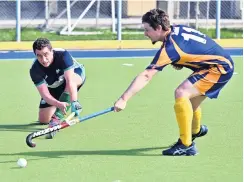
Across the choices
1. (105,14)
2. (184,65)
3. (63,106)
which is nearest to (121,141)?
(63,106)

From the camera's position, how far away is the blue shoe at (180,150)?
6.69m

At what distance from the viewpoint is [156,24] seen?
6.48 meters

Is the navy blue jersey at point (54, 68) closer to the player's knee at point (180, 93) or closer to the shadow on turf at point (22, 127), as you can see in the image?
the shadow on turf at point (22, 127)

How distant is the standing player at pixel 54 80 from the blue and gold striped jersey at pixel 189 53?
1.13 metres

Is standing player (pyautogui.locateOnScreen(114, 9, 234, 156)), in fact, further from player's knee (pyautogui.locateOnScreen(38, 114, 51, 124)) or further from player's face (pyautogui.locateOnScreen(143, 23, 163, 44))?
player's knee (pyautogui.locateOnScreen(38, 114, 51, 124))

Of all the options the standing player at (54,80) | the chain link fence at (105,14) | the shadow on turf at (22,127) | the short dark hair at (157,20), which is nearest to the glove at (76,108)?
the standing player at (54,80)

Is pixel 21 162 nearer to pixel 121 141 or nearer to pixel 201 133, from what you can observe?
pixel 121 141

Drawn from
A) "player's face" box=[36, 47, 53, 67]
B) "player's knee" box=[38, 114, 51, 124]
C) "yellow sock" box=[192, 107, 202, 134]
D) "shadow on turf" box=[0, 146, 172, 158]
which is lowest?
"player's knee" box=[38, 114, 51, 124]

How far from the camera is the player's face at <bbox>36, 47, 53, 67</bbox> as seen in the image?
7.30 m

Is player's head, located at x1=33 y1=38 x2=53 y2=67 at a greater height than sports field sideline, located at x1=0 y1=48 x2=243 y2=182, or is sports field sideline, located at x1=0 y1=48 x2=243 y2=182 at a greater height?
player's head, located at x1=33 y1=38 x2=53 y2=67

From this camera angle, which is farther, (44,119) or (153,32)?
(44,119)

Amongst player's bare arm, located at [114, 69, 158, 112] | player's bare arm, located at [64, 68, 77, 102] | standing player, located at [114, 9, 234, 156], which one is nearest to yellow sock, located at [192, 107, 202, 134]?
standing player, located at [114, 9, 234, 156]

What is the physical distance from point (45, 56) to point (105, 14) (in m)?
9.67

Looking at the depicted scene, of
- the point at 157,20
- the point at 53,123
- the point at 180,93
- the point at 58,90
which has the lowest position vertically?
the point at 53,123
